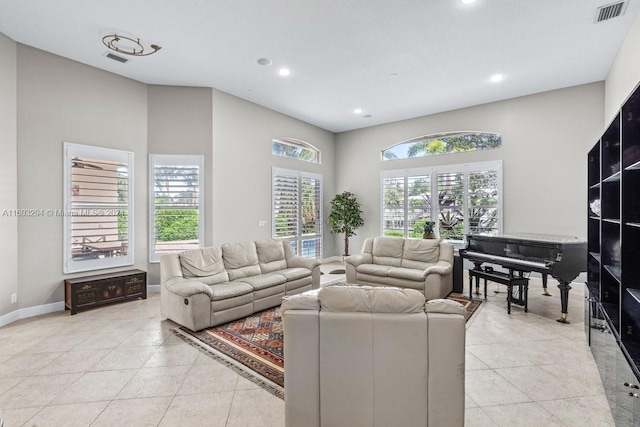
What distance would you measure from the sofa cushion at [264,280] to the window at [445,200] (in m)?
3.96

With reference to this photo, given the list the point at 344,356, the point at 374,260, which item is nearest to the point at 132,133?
the point at 374,260

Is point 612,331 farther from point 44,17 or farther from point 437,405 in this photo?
point 44,17

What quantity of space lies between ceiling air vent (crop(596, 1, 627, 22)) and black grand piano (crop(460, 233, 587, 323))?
2.58 m

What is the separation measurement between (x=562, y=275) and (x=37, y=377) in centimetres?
557

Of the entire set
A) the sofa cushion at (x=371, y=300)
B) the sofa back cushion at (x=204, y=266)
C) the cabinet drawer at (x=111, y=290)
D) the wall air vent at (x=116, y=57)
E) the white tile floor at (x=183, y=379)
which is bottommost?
the white tile floor at (x=183, y=379)

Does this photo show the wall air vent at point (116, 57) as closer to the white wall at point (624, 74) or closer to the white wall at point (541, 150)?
the white wall at point (541, 150)

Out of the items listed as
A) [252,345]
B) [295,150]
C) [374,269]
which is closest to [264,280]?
[252,345]

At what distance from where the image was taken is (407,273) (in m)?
4.89

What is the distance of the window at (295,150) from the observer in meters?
6.94

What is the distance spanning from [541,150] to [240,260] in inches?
226

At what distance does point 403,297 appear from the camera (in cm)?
181

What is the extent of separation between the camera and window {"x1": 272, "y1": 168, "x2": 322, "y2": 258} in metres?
6.86

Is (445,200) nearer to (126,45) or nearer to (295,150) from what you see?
(295,150)

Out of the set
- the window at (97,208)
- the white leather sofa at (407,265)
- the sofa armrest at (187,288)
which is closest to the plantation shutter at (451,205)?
the white leather sofa at (407,265)
